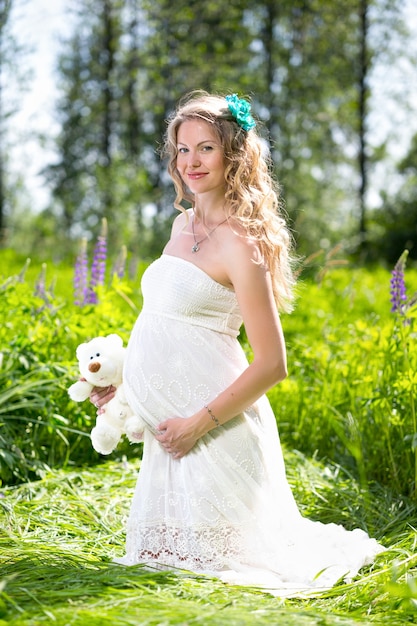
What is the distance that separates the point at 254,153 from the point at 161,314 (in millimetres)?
591

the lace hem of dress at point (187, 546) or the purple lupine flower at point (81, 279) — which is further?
the purple lupine flower at point (81, 279)

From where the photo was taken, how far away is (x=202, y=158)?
2.54 meters

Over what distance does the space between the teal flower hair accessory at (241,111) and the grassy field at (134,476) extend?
101cm

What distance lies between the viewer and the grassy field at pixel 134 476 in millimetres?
2064

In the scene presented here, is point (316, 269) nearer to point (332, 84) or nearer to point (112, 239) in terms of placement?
point (112, 239)

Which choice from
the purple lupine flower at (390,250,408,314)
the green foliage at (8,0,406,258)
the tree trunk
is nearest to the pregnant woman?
the purple lupine flower at (390,250,408,314)

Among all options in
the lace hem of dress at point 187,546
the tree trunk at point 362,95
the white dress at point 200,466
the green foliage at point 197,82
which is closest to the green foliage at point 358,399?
the white dress at point 200,466

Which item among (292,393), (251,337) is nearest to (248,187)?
(251,337)

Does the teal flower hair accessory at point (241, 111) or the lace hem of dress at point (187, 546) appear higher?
the teal flower hair accessory at point (241, 111)

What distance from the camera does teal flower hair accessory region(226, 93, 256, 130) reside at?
2580mm

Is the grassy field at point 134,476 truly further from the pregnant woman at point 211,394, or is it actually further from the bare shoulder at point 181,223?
the bare shoulder at point 181,223

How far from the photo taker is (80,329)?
13.0ft

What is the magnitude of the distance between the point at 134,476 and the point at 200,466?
1.25 metres

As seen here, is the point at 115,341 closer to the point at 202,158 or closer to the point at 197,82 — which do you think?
the point at 202,158
